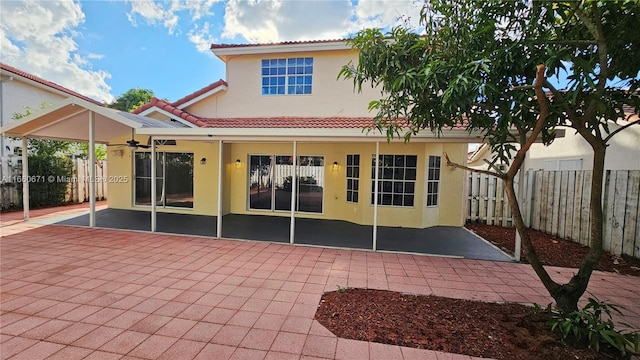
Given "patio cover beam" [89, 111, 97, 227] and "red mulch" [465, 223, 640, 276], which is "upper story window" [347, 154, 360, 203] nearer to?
"red mulch" [465, 223, 640, 276]

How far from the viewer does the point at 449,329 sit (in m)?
3.13

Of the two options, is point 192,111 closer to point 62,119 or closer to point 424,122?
point 62,119

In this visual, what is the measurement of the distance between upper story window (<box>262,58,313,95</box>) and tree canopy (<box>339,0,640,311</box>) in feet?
21.3

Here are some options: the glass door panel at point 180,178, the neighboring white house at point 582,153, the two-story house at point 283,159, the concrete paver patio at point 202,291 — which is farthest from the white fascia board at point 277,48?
the concrete paver patio at point 202,291

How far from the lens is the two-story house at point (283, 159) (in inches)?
344

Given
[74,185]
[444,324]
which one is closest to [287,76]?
→ [444,324]

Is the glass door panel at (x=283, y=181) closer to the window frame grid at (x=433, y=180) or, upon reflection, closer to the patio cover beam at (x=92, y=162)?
the window frame grid at (x=433, y=180)

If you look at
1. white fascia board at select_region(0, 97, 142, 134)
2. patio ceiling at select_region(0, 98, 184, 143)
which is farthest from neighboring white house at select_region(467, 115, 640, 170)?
patio ceiling at select_region(0, 98, 184, 143)

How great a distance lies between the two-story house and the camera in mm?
8750

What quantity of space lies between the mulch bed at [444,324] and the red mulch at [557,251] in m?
3.07

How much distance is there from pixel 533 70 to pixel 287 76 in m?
8.16

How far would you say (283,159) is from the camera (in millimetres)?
9906

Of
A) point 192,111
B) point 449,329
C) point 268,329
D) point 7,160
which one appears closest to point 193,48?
point 192,111

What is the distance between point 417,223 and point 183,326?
286 inches
